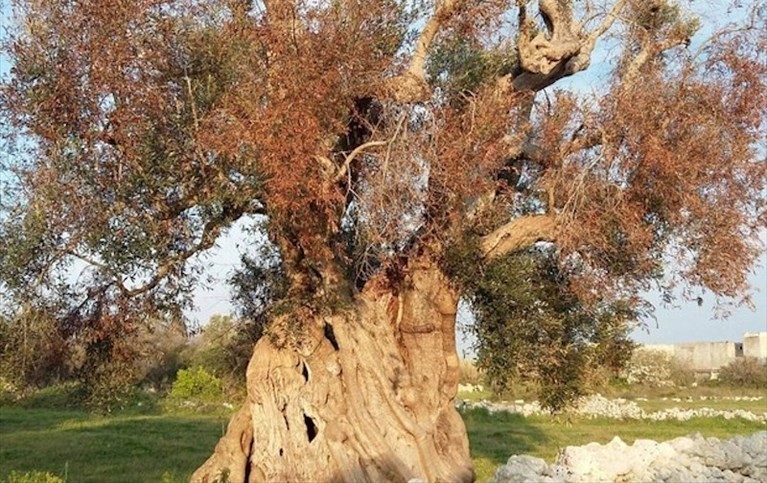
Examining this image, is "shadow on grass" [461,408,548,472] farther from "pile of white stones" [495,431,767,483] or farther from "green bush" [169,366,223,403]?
"green bush" [169,366,223,403]

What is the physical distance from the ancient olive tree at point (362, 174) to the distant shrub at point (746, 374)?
52563 mm

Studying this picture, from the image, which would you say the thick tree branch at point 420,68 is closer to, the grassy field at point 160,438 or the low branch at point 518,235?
the low branch at point 518,235

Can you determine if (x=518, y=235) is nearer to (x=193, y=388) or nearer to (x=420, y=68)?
(x=420, y=68)

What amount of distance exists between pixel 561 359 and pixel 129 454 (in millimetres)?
13872

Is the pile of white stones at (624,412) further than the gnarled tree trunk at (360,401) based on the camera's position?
Yes

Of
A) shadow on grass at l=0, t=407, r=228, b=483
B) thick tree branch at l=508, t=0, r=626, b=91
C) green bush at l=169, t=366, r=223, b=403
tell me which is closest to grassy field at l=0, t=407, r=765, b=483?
shadow on grass at l=0, t=407, r=228, b=483

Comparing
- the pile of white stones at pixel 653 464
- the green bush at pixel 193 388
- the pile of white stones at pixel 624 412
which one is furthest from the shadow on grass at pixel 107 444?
the pile of white stones at pixel 624 412

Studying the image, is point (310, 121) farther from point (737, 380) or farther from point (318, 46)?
point (737, 380)

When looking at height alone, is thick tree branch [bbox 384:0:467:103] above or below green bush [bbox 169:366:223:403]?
→ above

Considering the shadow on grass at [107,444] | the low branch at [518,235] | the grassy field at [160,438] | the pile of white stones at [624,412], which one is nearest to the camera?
the low branch at [518,235]

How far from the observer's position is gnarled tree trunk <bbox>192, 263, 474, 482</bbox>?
41.8ft

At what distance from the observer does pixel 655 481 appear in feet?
38.2

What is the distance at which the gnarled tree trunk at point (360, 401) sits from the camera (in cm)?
1273

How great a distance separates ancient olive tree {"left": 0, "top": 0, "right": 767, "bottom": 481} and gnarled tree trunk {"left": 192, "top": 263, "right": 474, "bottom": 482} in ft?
0.09
